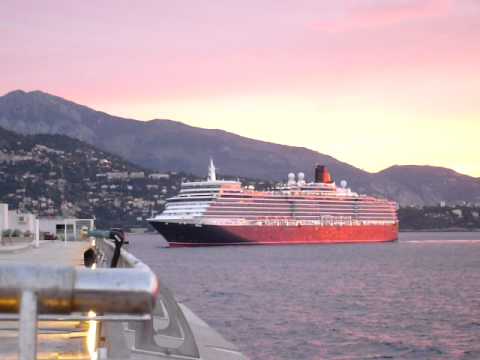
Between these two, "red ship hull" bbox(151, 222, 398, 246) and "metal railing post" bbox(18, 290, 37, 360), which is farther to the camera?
"red ship hull" bbox(151, 222, 398, 246)

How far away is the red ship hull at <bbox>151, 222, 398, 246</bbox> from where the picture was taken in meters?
99.9

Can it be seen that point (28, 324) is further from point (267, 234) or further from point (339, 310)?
point (267, 234)

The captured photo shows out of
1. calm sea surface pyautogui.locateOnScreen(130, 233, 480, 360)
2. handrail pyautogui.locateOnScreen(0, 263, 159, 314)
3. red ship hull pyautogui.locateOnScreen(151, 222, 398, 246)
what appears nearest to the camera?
handrail pyautogui.locateOnScreen(0, 263, 159, 314)

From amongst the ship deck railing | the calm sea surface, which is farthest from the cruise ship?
the ship deck railing

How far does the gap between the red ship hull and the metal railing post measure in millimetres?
96771

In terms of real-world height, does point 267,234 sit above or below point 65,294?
below

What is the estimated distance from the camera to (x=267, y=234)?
10594 cm

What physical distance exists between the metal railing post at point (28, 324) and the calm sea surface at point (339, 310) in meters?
17.3

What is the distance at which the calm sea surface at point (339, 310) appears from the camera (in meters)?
21.3

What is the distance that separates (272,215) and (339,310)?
7855 centimetres

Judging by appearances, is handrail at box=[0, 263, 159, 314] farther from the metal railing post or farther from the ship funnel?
the ship funnel

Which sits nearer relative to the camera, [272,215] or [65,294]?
[65,294]

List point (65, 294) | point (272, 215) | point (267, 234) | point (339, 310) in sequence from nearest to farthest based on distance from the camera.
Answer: point (65, 294) → point (339, 310) → point (267, 234) → point (272, 215)

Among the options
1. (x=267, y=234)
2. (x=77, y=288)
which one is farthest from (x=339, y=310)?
(x=267, y=234)
